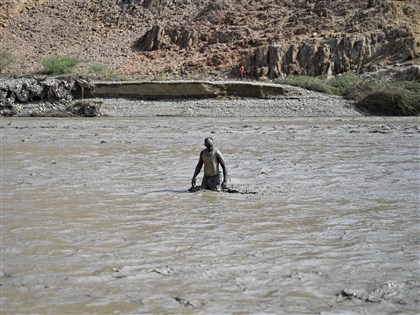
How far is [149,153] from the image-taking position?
16.9 metres

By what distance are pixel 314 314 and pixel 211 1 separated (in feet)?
144

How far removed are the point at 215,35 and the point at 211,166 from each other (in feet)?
111

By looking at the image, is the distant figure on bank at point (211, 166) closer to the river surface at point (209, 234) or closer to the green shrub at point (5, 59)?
the river surface at point (209, 234)

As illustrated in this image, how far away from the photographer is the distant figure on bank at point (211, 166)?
34.5 ft

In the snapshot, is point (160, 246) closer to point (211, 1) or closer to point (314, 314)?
point (314, 314)

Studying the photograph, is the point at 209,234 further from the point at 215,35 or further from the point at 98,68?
the point at 215,35

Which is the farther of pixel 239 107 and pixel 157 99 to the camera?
pixel 157 99

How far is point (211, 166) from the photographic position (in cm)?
1060

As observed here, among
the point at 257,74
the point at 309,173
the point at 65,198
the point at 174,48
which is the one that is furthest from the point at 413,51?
the point at 65,198

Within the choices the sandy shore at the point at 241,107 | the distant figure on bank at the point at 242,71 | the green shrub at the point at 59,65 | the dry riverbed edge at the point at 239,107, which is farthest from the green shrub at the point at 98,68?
the distant figure on bank at the point at 242,71

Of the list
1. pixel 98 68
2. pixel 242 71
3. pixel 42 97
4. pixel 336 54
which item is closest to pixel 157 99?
pixel 42 97

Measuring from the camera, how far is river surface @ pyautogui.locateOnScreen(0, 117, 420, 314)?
5543 millimetres

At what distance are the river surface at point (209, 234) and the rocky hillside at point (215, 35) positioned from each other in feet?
68.8

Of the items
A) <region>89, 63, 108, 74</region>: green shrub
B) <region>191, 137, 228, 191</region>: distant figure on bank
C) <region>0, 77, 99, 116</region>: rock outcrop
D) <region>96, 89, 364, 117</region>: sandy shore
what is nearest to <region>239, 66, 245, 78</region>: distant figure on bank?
<region>96, 89, 364, 117</region>: sandy shore
